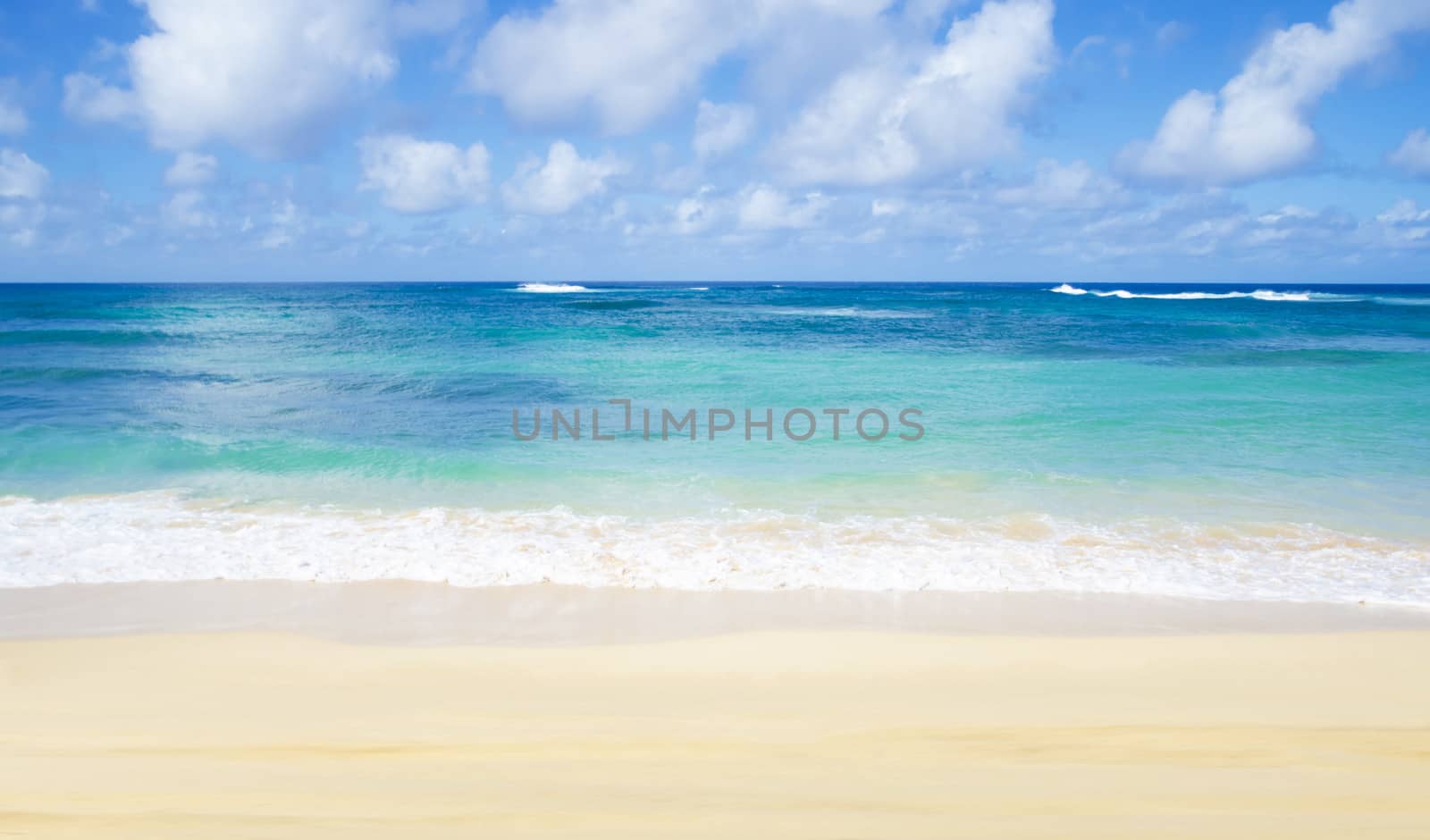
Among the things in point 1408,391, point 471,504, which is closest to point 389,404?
point 471,504

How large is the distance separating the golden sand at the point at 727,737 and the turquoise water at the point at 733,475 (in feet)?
4.34

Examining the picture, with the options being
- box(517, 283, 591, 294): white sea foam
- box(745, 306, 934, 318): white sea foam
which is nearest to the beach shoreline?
box(745, 306, 934, 318): white sea foam

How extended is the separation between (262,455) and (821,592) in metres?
7.82

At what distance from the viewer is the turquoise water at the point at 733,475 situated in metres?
6.16

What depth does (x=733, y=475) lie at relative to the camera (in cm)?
920

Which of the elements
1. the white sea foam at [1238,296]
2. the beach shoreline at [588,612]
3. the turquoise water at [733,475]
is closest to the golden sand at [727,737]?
the beach shoreline at [588,612]

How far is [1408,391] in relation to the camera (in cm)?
1544

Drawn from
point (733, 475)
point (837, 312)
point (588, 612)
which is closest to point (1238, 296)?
point (837, 312)

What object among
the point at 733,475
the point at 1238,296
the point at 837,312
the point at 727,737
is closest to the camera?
the point at 727,737

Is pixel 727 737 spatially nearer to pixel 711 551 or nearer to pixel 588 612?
pixel 588 612

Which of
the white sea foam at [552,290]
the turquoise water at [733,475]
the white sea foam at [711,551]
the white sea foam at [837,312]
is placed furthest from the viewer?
the white sea foam at [552,290]

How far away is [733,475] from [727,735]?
18.5ft

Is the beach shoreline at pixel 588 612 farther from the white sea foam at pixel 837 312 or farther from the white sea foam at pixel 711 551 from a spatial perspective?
the white sea foam at pixel 837 312

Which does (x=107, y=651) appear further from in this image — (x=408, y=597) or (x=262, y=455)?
(x=262, y=455)
